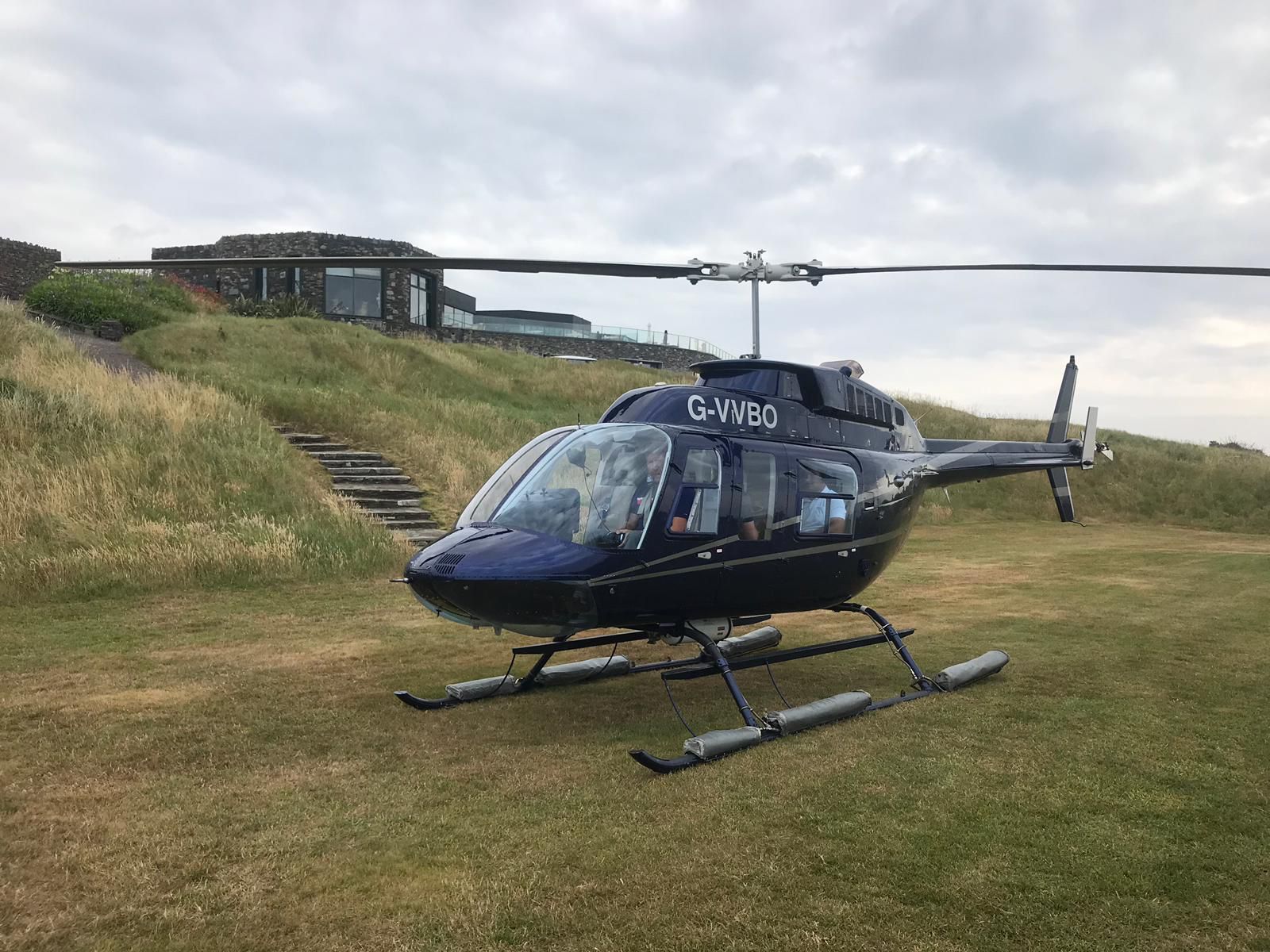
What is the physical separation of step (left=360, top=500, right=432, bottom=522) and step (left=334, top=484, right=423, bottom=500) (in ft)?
1.02

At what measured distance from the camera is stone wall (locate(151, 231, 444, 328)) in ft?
126

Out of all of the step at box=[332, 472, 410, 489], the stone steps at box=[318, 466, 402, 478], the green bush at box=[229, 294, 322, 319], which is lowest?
the step at box=[332, 472, 410, 489]

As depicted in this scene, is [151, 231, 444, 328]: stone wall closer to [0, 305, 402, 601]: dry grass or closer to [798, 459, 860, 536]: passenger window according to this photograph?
[0, 305, 402, 601]: dry grass

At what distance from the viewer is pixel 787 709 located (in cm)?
756

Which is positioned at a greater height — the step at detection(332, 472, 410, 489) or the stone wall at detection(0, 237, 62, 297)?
the stone wall at detection(0, 237, 62, 297)

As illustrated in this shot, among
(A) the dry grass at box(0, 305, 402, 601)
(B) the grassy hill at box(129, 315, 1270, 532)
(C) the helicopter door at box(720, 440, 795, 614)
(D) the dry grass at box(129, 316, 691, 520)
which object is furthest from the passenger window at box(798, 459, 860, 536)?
(B) the grassy hill at box(129, 315, 1270, 532)

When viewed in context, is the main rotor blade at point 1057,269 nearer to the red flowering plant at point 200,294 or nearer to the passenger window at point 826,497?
the passenger window at point 826,497

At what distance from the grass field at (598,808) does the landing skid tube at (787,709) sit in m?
0.13

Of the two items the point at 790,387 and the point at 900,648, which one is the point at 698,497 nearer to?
the point at 790,387

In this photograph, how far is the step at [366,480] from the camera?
17.8 meters

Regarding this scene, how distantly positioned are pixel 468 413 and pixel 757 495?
18.1 metres

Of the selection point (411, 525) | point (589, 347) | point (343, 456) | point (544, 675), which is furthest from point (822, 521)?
point (589, 347)

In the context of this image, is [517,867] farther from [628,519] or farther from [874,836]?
[628,519]

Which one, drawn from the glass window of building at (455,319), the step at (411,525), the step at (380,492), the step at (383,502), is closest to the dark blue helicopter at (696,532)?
the step at (411,525)
